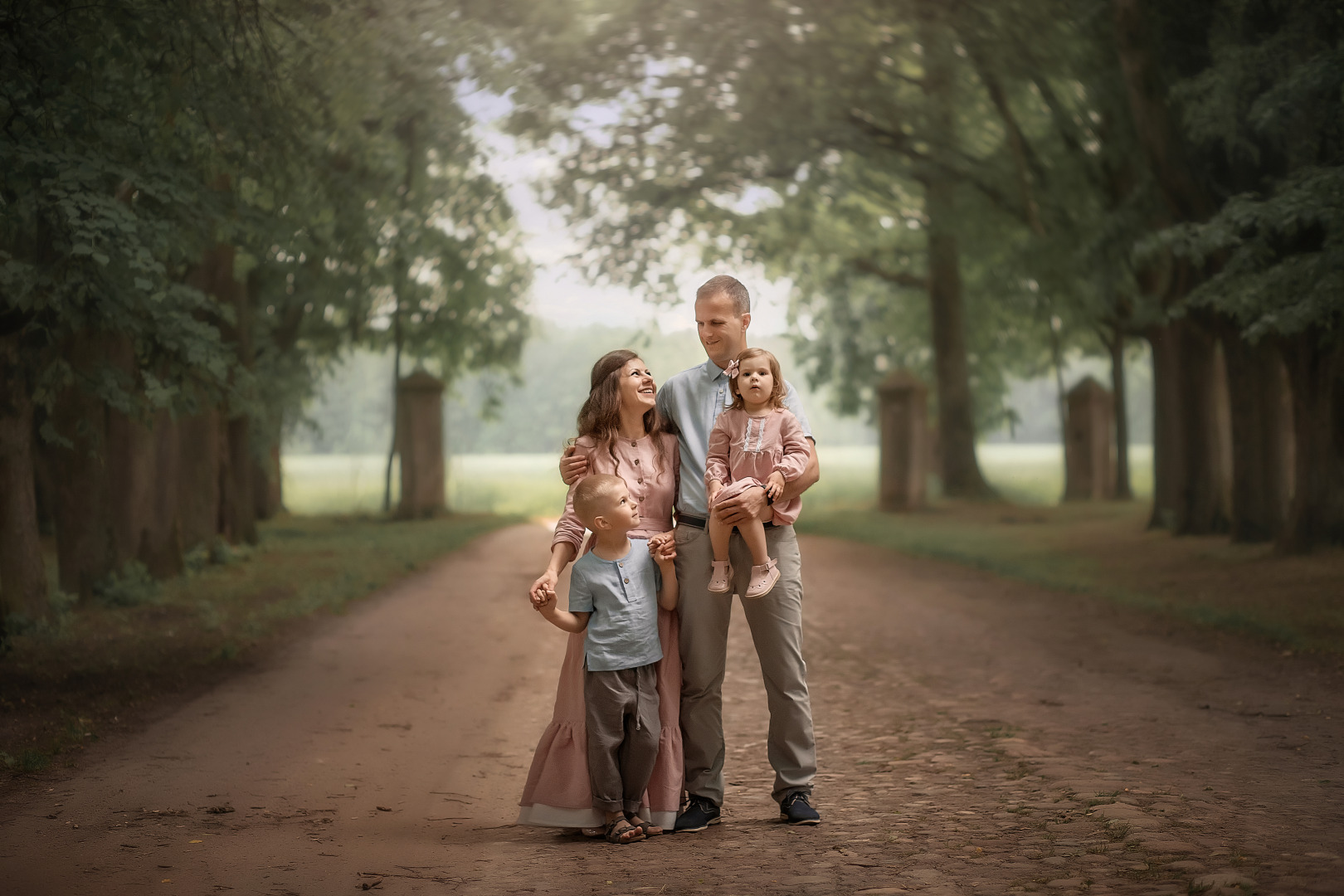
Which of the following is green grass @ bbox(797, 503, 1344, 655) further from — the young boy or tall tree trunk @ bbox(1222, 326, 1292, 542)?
the young boy

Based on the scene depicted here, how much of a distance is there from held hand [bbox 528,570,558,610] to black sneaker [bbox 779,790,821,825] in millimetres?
1341

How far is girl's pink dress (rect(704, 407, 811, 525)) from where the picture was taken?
4957 mm

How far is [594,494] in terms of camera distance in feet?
16.0

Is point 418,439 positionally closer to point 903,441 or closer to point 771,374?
point 903,441

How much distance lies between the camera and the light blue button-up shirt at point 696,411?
5.14 metres

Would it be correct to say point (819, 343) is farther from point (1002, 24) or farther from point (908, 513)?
point (1002, 24)

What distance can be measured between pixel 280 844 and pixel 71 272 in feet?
16.3

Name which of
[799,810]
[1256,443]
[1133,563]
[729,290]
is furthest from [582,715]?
[1256,443]

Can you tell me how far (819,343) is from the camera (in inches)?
1359

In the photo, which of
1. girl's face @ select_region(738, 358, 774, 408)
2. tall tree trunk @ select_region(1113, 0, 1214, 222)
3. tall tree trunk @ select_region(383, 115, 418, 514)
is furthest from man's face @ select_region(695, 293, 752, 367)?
tall tree trunk @ select_region(383, 115, 418, 514)

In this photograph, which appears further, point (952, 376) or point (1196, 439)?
point (952, 376)

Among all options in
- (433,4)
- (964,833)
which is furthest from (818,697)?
(433,4)

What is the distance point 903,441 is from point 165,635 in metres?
18.6

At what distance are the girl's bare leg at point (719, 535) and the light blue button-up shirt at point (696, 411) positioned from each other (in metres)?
0.16
